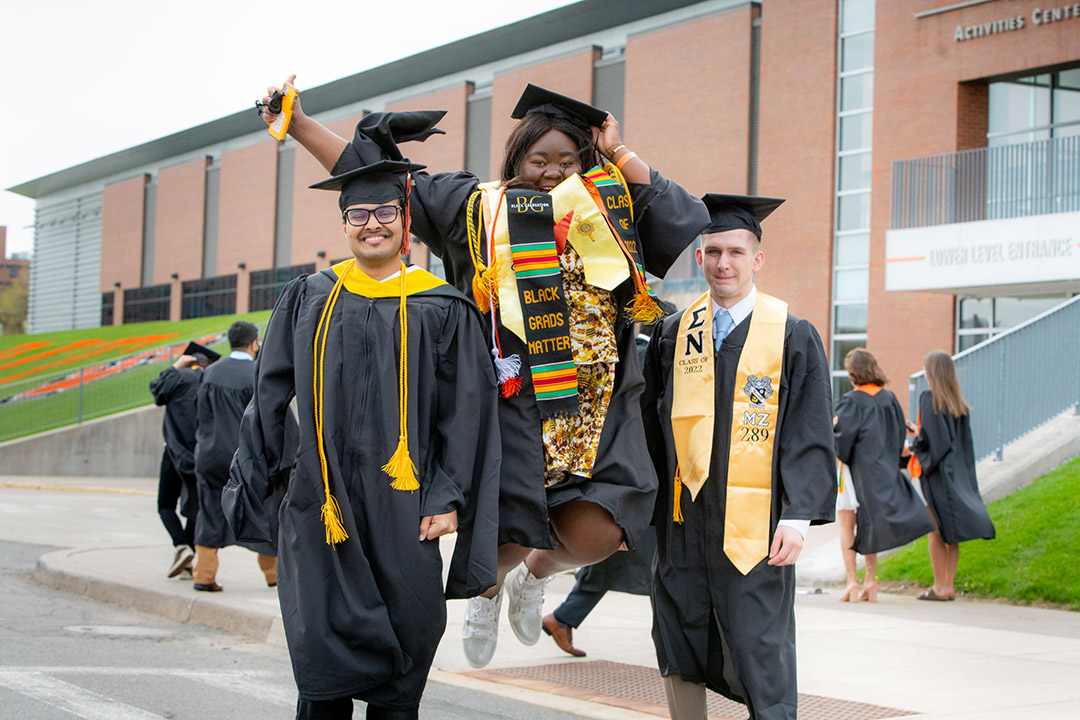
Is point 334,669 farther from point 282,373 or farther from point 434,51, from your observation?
point 434,51

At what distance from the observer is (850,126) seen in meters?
25.1

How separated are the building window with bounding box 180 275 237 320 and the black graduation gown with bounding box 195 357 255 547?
1442 inches

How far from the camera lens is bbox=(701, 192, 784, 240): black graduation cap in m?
4.29

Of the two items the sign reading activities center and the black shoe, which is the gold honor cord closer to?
the black shoe

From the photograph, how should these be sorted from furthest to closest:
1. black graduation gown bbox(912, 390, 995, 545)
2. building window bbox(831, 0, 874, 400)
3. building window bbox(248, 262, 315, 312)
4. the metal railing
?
building window bbox(248, 262, 315, 312) → building window bbox(831, 0, 874, 400) → the metal railing → black graduation gown bbox(912, 390, 995, 545)

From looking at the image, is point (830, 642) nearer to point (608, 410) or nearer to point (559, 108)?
point (608, 410)

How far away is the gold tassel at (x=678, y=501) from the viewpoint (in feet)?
13.7

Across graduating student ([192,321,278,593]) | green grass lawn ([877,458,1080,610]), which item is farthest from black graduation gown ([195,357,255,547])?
green grass lawn ([877,458,1080,610])

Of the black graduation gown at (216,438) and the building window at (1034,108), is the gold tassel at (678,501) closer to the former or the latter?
the black graduation gown at (216,438)

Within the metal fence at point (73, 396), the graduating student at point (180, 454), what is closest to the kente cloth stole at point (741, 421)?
the graduating student at point (180, 454)

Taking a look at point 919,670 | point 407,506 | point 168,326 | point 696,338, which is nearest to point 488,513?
point 407,506

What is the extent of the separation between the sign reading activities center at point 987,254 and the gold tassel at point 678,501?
53.7 feet

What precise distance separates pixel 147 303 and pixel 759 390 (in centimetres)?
4911

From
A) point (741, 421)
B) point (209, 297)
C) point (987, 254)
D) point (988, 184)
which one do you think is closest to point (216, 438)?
point (741, 421)
